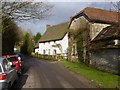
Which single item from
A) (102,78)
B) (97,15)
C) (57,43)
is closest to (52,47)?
(57,43)

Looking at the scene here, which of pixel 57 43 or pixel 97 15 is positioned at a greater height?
pixel 97 15

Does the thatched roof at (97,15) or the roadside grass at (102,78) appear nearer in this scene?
the roadside grass at (102,78)

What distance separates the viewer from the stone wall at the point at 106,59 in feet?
81.4

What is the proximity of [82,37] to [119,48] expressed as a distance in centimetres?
1083

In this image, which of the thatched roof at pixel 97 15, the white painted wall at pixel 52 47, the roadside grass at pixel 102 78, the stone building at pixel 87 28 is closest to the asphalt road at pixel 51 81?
the roadside grass at pixel 102 78

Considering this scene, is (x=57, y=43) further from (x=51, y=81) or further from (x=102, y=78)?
(x=51, y=81)

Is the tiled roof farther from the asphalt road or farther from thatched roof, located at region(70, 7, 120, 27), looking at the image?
the asphalt road

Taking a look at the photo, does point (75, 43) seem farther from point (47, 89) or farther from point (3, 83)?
point (3, 83)

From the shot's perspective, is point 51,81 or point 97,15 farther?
point 97,15

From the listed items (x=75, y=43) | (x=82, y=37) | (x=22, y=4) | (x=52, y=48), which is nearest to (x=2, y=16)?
(x=22, y=4)

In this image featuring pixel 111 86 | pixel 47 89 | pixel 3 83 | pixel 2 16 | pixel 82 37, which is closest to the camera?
pixel 3 83

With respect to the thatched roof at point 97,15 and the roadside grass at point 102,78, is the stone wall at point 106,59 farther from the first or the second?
the thatched roof at point 97,15

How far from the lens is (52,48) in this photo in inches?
2203

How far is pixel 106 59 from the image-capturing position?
89.0 ft
